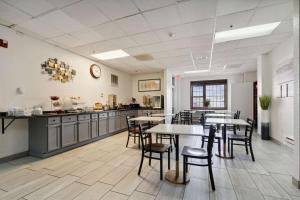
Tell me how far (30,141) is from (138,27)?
12.0ft

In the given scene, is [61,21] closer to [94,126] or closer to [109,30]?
[109,30]

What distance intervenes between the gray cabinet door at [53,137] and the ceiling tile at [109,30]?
244cm

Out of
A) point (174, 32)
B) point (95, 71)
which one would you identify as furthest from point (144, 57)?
point (174, 32)

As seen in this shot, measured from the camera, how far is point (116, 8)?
254 cm

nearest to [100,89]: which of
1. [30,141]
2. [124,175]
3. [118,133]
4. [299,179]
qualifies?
[118,133]

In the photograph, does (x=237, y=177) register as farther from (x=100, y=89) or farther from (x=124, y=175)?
(x=100, y=89)

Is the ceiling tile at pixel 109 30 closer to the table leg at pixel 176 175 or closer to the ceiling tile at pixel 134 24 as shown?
the ceiling tile at pixel 134 24

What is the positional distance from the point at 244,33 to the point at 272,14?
0.97 m

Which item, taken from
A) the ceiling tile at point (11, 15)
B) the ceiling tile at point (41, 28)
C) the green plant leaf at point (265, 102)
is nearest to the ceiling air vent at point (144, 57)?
the ceiling tile at point (41, 28)

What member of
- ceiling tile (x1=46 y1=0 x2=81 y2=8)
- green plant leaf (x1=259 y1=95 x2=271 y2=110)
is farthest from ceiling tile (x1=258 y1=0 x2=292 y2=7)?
green plant leaf (x1=259 y1=95 x2=271 y2=110)

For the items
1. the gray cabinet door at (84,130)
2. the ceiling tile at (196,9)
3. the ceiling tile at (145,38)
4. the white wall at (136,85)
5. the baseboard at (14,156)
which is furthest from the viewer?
the white wall at (136,85)

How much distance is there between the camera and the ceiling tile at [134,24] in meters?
A: 2.84

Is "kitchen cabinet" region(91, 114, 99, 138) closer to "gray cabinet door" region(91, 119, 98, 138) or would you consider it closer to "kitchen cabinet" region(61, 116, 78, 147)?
"gray cabinet door" region(91, 119, 98, 138)

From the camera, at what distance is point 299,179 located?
215 cm
